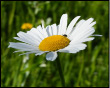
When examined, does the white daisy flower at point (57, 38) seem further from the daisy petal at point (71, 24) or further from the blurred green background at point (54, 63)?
the blurred green background at point (54, 63)

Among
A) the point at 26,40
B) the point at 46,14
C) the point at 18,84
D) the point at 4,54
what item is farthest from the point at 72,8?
the point at 26,40

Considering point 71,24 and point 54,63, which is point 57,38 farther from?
point 54,63

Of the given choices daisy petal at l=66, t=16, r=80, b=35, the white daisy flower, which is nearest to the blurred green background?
the white daisy flower

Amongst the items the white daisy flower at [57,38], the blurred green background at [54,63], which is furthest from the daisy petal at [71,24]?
the blurred green background at [54,63]

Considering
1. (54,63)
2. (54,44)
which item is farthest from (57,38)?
(54,63)

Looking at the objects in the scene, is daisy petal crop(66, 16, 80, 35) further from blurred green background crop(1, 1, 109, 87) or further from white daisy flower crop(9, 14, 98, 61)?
blurred green background crop(1, 1, 109, 87)

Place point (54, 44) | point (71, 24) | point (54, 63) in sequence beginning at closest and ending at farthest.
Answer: point (54, 44) → point (71, 24) → point (54, 63)
